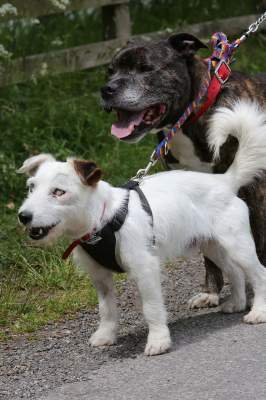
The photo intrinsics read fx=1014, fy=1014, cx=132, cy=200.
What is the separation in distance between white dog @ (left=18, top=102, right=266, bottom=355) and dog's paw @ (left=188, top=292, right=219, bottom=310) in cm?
24

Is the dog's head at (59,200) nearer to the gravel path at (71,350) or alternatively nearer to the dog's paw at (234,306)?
the gravel path at (71,350)

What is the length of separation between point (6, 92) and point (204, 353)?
4.96 meters

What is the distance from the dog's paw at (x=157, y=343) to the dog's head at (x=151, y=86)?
1.35 m

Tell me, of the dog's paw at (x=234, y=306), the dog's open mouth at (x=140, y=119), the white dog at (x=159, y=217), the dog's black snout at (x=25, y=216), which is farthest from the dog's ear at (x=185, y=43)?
the dog's black snout at (x=25, y=216)

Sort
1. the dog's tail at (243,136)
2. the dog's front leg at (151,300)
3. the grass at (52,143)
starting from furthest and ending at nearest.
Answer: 1. the grass at (52,143)
2. the dog's tail at (243,136)
3. the dog's front leg at (151,300)

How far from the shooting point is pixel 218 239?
5586 millimetres

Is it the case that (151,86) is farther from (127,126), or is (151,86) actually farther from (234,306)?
(234,306)

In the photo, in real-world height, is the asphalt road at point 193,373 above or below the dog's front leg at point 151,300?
below

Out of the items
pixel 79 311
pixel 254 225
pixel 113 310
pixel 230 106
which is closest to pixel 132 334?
pixel 113 310

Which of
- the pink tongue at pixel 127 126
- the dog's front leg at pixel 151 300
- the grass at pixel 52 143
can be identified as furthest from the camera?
the grass at pixel 52 143

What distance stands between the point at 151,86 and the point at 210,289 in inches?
50.7

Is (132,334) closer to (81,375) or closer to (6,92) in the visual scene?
(81,375)

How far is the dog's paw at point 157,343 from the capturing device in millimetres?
5164

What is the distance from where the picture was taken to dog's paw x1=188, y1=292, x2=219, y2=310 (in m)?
6.11
